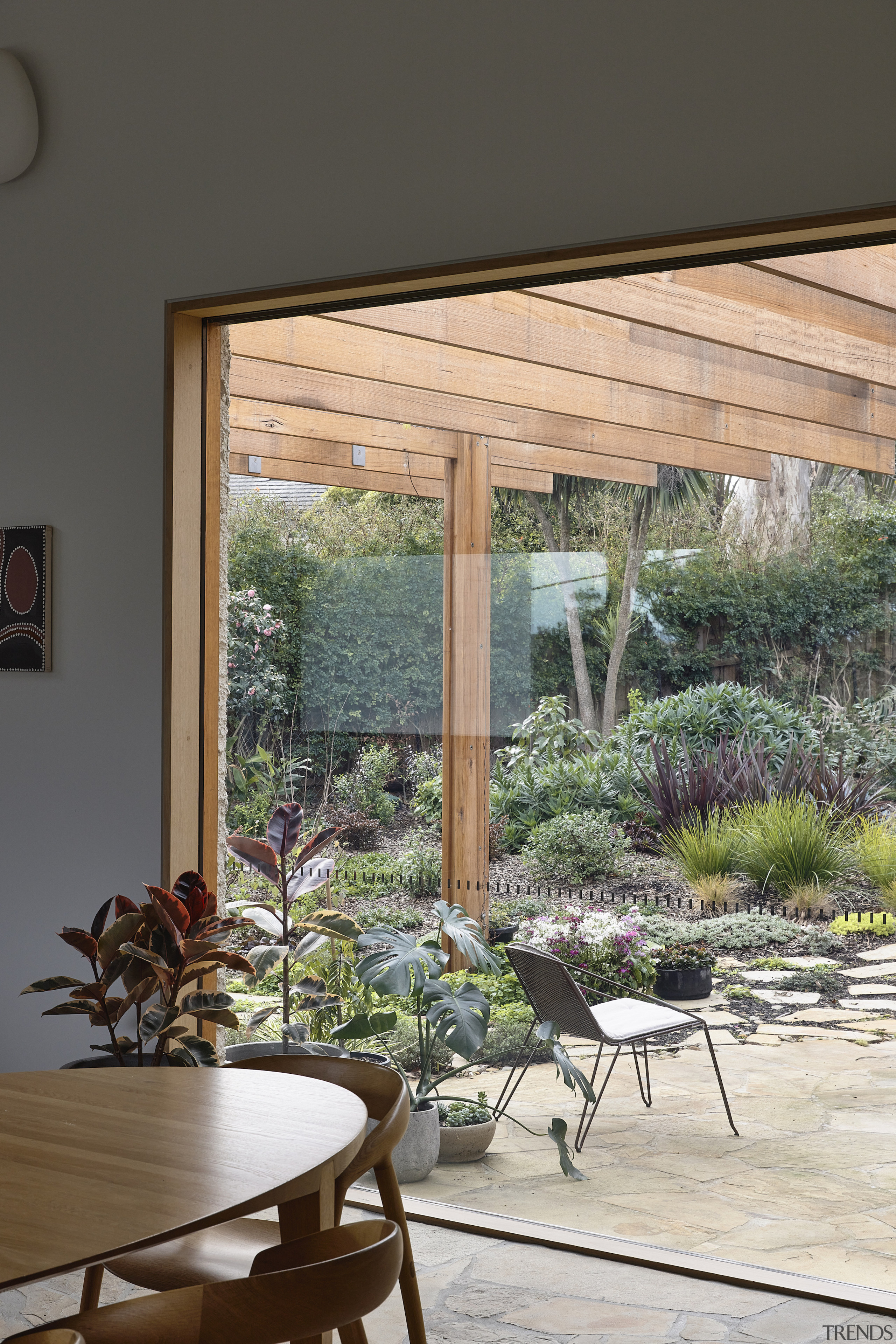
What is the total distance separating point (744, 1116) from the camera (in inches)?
118

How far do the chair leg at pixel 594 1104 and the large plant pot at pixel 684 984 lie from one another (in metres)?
0.21

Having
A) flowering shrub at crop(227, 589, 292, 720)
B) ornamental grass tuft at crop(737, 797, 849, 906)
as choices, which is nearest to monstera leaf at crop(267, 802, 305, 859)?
flowering shrub at crop(227, 589, 292, 720)

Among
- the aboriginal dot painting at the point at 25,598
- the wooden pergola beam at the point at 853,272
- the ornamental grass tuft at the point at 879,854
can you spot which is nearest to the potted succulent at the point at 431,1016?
the ornamental grass tuft at the point at 879,854

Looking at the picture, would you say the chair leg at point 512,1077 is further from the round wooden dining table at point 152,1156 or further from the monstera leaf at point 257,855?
the round wooden dining table at point 152,1156

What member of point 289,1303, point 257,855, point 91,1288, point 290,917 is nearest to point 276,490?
point 257,855

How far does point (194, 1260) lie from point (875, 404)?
236 centimetres

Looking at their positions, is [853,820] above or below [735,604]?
below

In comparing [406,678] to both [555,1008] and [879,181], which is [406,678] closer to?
[555,1008]

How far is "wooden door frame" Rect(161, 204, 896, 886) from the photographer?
10.2 feet

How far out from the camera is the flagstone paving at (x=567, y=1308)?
263 centimetres

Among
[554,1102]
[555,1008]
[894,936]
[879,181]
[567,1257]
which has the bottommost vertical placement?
[567,1257]

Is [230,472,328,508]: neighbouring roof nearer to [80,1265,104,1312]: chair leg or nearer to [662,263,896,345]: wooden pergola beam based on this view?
[662,263,896,345]: wooden pergola beam

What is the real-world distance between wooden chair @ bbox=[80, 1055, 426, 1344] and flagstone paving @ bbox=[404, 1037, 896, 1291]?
1.11m

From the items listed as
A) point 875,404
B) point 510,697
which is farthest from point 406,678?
point 875,404
